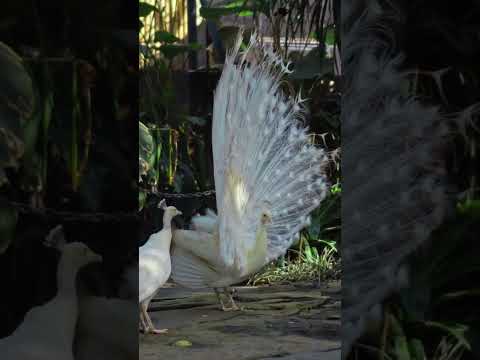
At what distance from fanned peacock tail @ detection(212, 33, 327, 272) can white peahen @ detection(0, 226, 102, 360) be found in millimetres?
2715

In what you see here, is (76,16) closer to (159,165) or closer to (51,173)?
(51,173)

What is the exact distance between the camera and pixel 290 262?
684 cm

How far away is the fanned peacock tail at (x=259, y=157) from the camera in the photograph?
16.9 feet

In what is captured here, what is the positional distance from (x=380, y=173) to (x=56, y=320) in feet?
3.13

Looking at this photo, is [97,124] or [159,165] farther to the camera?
[159,165]

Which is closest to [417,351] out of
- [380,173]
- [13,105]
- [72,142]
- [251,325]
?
[380,173]

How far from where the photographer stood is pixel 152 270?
438cm

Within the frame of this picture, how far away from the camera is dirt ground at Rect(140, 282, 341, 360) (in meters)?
4.23

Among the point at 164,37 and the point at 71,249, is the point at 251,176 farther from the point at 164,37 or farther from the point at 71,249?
the point at 71,249

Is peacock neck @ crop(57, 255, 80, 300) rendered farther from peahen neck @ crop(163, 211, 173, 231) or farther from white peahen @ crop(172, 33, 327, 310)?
white peahen @ crop(172, 33, 327, 310)

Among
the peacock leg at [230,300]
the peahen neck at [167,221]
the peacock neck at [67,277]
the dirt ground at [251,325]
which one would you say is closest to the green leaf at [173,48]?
the dirt ground at [251,325]

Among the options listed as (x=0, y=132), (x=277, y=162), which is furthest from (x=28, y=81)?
(x=277, y=162)

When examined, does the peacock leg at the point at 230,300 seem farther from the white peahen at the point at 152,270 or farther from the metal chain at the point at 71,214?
the metal chain at the point at 71,214

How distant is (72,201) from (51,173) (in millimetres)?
93
